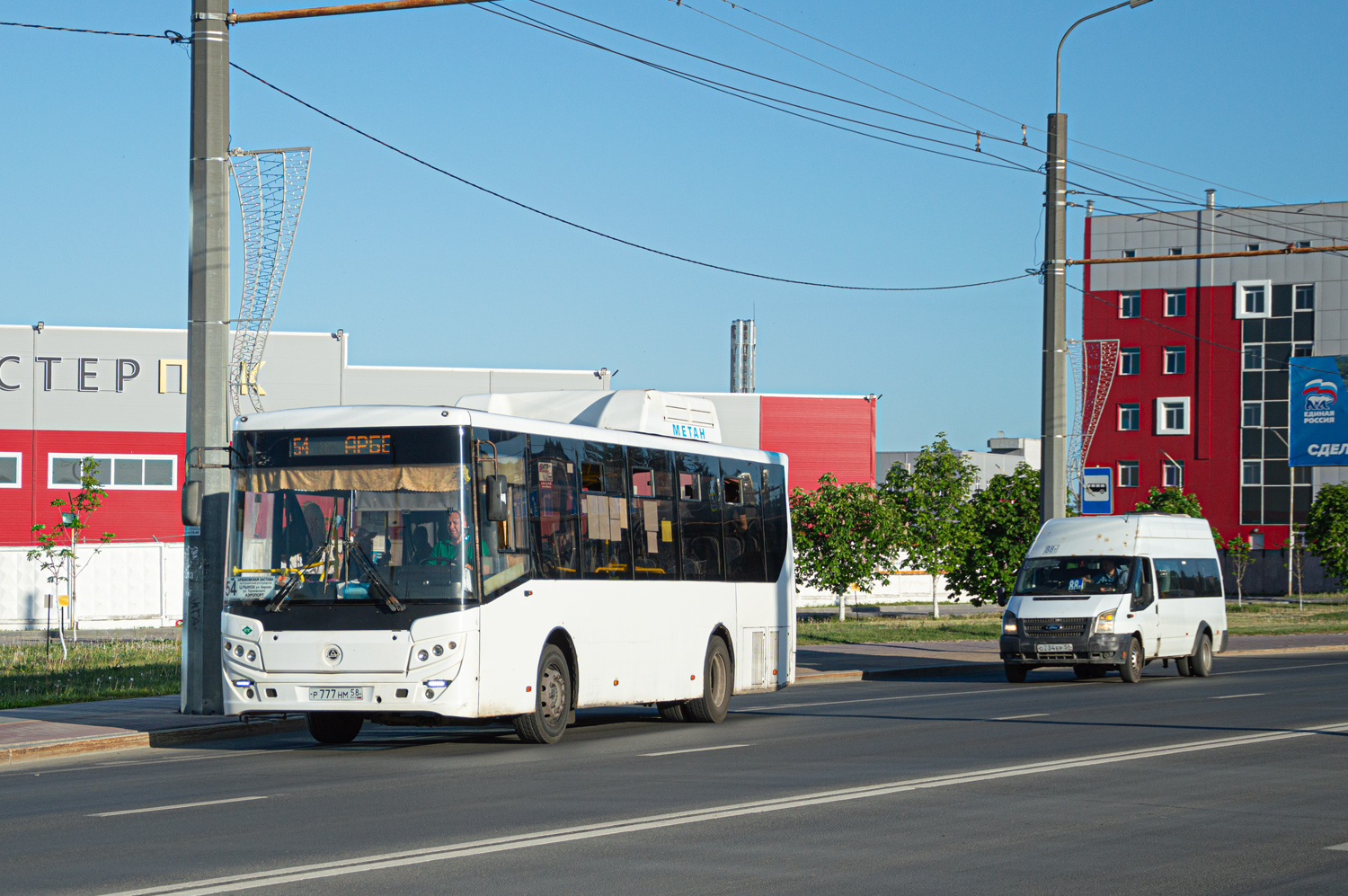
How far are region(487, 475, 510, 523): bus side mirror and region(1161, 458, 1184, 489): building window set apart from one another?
80.7 meters

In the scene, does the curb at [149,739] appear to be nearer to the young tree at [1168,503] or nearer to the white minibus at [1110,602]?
the white minibus at [1110,602]

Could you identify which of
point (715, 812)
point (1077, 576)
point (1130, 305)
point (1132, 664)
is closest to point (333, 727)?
point (715, 812)

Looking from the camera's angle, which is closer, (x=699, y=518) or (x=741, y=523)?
(x=699, y=518)

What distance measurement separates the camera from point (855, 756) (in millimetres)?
14148

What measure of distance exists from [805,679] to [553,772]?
14498 millimetres

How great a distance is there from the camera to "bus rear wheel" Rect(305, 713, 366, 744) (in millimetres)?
16156

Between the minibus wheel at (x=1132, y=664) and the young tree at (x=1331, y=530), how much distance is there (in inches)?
1752

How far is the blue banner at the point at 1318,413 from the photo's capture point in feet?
189

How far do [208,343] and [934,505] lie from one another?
36942mm

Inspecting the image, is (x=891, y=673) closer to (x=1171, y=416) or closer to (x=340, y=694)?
(x=340, y=694)

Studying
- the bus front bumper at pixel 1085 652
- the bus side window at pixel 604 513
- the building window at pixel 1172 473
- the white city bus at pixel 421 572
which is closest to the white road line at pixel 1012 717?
the white city bus at pixel 421 572

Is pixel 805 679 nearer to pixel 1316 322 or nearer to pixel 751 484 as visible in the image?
pixel 751 484

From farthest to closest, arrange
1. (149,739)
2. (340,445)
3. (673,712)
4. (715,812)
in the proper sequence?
(673,712) < (149,739) < (340,445) < (715,812)

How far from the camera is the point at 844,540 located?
52.0m
